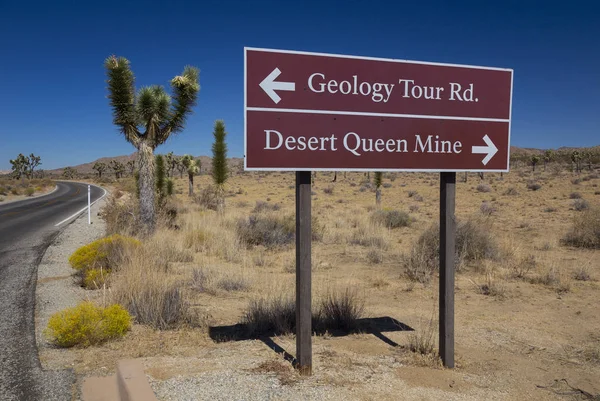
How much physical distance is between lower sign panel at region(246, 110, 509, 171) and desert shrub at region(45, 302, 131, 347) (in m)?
2.61

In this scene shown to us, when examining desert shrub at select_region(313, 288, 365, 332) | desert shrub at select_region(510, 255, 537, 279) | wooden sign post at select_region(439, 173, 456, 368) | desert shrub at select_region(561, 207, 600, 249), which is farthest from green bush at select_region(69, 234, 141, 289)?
desert shrub at select_region(561, 207, 600, 249)

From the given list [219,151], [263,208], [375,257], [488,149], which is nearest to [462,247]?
[375,257]

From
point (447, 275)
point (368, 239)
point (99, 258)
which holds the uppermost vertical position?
point (447, 275)

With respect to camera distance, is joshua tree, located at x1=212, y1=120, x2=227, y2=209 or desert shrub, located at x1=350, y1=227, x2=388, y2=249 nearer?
desert shrub, located at x1=350, y1=227, x2=388, y2=249

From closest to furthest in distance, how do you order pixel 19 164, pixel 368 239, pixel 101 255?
pixel 101 255 < pixel 368 239 < pixel 19 164

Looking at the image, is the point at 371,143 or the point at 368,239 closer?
the point at 371,143

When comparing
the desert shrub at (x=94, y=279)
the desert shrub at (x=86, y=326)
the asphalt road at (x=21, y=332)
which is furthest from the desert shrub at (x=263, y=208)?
the desert shrub at (x=86, y=326)

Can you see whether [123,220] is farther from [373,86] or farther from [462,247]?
[373,86]

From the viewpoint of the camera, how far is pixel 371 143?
4445 mm

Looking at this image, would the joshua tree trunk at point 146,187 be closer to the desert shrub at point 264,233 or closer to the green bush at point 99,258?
the desert shrub at point 264,233

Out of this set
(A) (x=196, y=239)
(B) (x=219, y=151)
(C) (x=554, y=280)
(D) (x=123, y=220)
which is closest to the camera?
(C) (x=554, y=280)

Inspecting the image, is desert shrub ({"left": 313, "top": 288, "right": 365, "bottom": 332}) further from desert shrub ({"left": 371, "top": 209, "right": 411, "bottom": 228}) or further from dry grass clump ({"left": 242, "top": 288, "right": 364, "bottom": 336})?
desert shrub ({"left": 371, "top": 209, "right": 411, "bottom": 228})

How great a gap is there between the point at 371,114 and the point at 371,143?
283 millimetres

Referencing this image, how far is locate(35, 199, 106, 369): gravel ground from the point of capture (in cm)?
498
